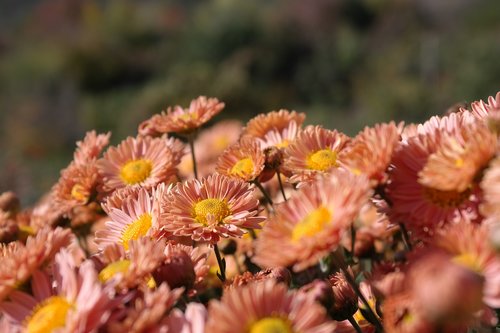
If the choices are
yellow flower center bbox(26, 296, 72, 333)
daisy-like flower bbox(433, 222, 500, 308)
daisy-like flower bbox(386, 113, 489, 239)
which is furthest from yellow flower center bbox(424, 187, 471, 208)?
yellow flower center bbox(26, 296, 72, 333)

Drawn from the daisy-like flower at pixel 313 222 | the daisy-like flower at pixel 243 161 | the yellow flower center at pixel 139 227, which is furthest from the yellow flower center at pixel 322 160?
the yellow flower center at pixel 139 227

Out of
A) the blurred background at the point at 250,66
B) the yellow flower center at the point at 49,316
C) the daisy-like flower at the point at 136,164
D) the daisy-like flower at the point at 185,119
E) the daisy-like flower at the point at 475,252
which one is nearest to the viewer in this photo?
the daisy-like flower at the point at 475,252

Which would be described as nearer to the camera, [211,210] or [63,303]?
[63,303]

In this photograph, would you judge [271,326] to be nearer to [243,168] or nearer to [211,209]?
[211,209]

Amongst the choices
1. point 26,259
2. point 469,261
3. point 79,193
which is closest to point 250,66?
point 79,193

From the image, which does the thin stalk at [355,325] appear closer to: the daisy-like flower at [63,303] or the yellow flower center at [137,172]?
the daisy-like flower at [63,303]
